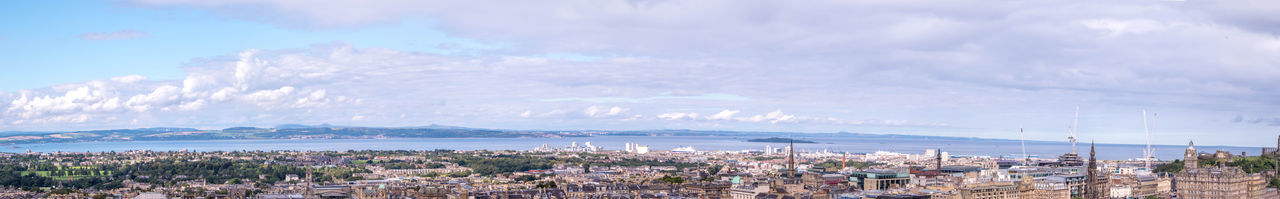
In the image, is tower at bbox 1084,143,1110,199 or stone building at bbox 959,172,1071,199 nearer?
stone building at bbox 959,172,1071,199

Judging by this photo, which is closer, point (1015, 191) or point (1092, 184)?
point (1015, 191)

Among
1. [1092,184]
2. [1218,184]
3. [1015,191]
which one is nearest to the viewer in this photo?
[1015,191]

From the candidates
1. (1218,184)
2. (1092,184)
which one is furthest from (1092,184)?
(1218,184)

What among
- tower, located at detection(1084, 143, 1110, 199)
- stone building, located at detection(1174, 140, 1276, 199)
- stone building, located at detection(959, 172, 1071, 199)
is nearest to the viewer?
stone building, located at detection(959, 172, 1071, 199)

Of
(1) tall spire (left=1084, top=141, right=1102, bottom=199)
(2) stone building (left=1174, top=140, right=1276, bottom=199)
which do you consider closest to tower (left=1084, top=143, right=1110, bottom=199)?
(1) tall spire (left=1084, top=141, right=1102, bottom=199)

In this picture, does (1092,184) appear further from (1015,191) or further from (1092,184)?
(1015,191)

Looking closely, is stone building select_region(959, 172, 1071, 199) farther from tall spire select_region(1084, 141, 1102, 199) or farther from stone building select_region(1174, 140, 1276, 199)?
stone building select_region(1174, 140, 1276, 199)

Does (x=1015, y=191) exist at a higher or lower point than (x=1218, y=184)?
lower

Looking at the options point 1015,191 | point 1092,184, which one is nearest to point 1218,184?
point 1092,184

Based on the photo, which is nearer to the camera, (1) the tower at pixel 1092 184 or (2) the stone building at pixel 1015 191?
(2) the stone building at pixel 1015 191

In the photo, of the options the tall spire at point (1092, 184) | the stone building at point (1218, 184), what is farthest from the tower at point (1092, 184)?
the stone building at point (1218, 184)

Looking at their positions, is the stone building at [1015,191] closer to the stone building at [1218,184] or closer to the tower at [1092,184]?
the tower at [1092,184]

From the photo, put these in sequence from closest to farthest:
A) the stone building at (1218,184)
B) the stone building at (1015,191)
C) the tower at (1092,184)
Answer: the stone building at (1015,191) < the stone building at (1218,184) < the tower at (1092,184)

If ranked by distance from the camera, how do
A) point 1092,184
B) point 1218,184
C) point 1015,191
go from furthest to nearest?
point 1092,184 → point 1218,184 → point 1015,191
